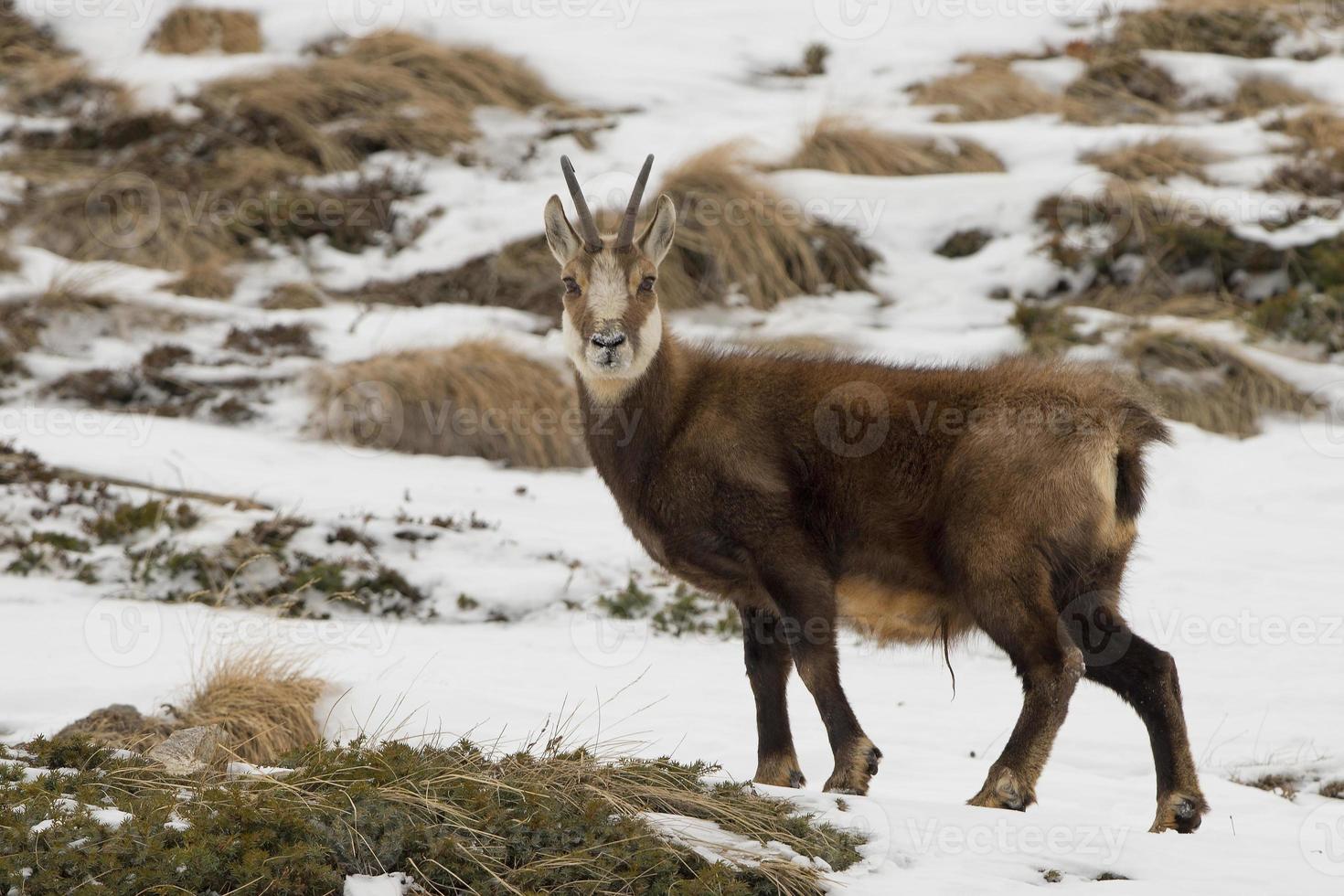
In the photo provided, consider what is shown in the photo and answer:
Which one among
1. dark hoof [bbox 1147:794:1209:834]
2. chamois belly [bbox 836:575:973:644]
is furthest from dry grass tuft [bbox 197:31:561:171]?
dark hoof [bbox 1147:794:1209:834]

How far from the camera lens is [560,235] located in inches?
268

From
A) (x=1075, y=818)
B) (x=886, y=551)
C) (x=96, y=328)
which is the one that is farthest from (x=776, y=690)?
(x=96, y=328)

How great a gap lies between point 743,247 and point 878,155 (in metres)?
2.67

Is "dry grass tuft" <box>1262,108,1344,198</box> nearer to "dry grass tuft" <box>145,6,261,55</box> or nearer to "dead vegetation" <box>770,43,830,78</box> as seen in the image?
"dead vegetation" <box>770,43,830,78</box>

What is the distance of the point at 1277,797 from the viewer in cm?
658

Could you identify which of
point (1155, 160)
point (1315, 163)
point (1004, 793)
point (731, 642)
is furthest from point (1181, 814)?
point (1315, 163)

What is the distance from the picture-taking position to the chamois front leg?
5.58 m

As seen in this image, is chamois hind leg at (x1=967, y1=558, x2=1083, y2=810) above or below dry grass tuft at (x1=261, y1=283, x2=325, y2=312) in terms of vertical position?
above

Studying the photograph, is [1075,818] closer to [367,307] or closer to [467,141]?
[367,307]

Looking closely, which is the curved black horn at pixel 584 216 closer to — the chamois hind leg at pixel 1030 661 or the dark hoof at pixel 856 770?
the chamois hind leg at pixel 1030 661

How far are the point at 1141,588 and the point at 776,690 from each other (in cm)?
477

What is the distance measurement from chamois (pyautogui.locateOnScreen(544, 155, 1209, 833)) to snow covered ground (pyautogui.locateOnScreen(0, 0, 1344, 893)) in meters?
0.60

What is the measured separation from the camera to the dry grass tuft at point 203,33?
18.5m

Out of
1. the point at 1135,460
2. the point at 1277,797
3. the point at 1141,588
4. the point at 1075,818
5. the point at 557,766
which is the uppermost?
the point at 1135,460
